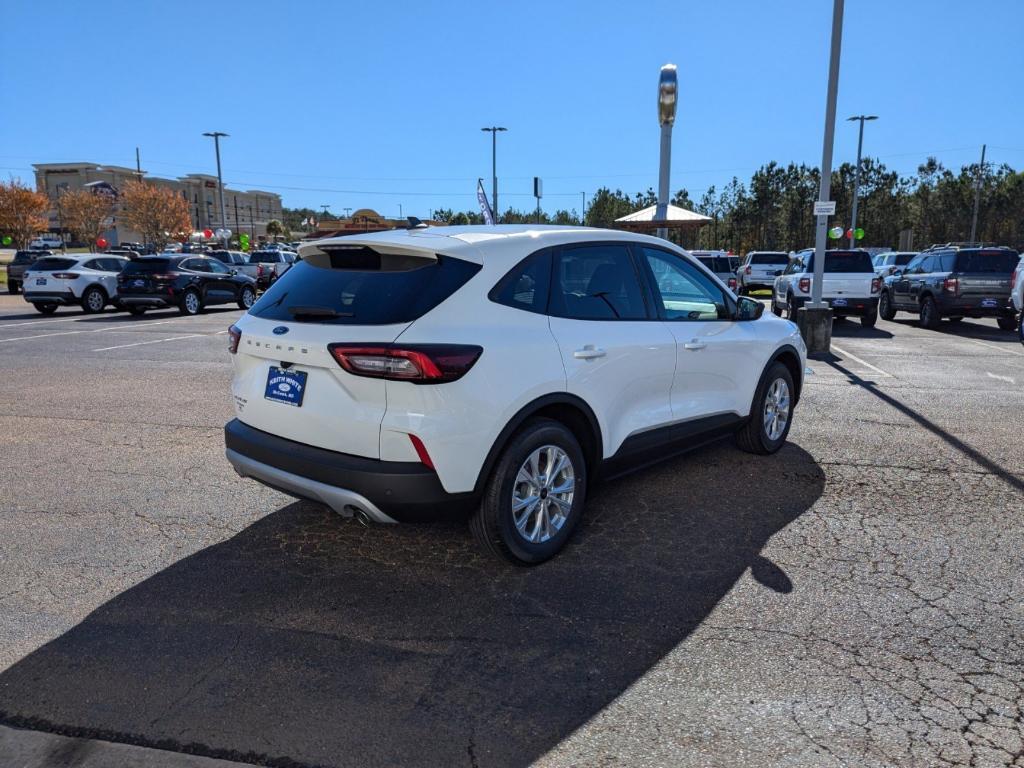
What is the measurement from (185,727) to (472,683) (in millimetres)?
1039

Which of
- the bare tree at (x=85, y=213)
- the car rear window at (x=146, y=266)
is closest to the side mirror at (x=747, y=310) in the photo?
the car rear window at (x=146, y=266)

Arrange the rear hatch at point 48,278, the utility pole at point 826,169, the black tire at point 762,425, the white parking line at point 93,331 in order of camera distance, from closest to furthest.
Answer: the black tire at point 762,425 → the utility pole at point 826,169 → the white parking line at point 93,331 → the rear hatch at point 48,278

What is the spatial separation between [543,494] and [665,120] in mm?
15070

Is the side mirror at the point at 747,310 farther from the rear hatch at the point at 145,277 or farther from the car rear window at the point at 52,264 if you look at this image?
the car rear window at the point at 52,264

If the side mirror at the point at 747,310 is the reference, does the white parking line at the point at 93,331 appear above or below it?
below

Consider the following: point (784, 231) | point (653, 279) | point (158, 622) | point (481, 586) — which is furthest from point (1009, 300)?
point (784, 231)

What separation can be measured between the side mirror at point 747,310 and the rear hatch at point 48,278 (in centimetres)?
1965

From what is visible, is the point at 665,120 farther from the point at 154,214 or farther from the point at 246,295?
the point at 154,214

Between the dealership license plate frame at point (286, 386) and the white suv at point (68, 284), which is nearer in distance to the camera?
the dealership license plate frame at point (286, 386)

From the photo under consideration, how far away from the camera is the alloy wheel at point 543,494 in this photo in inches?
151

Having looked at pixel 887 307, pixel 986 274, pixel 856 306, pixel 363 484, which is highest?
pixel 986 274

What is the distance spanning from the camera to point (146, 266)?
65.3 ft

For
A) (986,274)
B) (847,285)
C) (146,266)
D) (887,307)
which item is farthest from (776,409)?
(146,266)

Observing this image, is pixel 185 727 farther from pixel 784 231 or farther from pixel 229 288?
pixel 784 231
